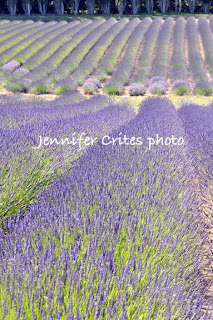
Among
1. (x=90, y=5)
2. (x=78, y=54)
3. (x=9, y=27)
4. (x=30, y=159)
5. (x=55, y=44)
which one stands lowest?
(x=78, y=54)

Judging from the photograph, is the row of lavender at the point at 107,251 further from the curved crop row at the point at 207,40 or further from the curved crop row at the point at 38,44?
the curved crop row at the point at 38,44

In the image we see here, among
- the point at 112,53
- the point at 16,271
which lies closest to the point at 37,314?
the point at 16,271

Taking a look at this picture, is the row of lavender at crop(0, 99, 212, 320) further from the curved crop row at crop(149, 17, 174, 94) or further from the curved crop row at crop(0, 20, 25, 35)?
the curved crop row at crop(0, 20, 25, 35)

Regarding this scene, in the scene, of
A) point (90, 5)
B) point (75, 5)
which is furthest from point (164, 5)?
point (75, 5)

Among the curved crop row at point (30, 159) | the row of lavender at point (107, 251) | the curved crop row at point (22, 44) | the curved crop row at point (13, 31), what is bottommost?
the curved crop row at point (22, 44)

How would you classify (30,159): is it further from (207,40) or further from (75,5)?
(75,5)

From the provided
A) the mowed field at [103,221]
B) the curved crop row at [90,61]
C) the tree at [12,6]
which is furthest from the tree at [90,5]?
the mowed field at [103,221]

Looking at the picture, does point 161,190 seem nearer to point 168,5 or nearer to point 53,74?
point 53,74

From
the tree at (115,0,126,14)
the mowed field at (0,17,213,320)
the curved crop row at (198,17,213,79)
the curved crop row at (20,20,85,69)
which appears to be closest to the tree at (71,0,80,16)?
the tree at (115,0,126,14)
